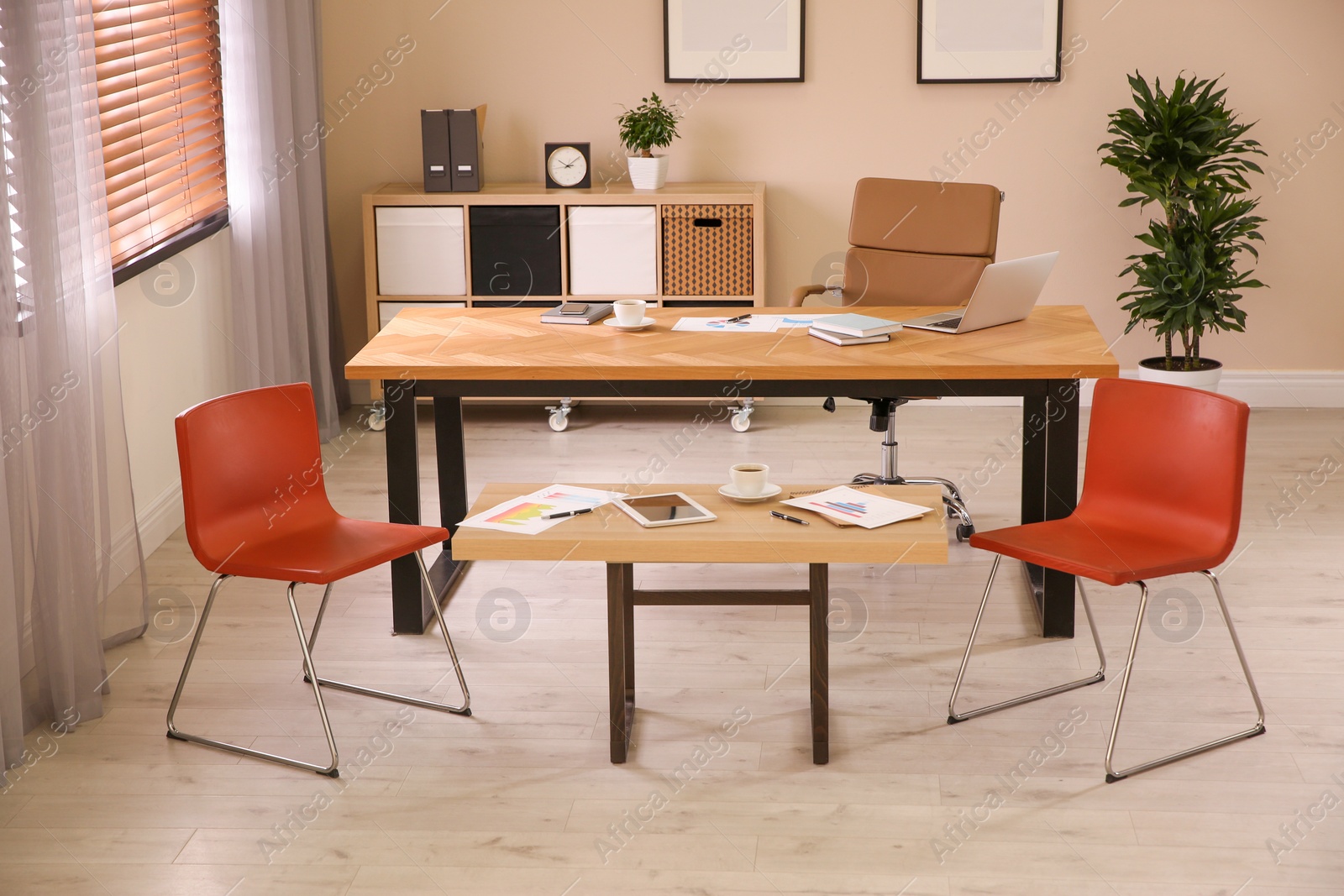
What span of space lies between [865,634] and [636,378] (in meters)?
0.90

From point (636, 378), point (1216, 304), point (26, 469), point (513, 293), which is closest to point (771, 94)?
point (513, 293)

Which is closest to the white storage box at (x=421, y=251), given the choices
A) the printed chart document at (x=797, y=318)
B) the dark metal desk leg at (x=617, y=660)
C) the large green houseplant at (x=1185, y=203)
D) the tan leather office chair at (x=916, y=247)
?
the tan leather office chair at (x=916, y=247)

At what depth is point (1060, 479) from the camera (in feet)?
10.8

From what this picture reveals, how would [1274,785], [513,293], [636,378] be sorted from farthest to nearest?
[513,293] < [636,378] < [1274,785]

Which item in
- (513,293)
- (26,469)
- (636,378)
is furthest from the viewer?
(513,293)

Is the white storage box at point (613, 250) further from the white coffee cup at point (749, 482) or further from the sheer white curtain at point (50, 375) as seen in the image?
the white coffee cup at point (749, 482)

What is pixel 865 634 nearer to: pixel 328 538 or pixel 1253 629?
pixel 1253 629

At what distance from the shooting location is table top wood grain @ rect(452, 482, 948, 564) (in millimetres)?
2477

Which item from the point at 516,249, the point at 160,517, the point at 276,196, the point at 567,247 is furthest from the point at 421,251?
the point at 160,517

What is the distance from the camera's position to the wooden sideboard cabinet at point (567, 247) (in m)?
5.20

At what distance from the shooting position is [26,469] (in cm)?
291

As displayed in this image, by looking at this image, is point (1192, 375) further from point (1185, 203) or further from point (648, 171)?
point (648, 171)

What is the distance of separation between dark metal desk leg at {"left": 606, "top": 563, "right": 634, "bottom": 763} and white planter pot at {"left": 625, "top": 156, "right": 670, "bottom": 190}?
279 centimetres

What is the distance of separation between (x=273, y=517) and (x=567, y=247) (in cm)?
248
